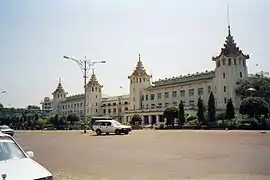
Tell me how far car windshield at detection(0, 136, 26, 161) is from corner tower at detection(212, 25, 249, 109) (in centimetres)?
8718

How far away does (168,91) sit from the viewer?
115 meters

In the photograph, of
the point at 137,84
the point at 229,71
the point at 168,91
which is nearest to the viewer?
the point at 229,71

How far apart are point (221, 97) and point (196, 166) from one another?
276 ft

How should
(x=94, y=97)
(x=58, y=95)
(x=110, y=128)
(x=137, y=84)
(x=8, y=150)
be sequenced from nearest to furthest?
(x=8, y=150) → (x=110, y=128) → (x=137, y=84) → (x=94, y=97) → (x=58, y=95)

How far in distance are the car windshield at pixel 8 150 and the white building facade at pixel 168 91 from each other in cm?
8382

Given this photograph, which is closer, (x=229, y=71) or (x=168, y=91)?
(x=229, y=71)

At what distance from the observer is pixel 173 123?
75.1m

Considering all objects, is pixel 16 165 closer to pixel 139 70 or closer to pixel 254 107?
pixel 254 107

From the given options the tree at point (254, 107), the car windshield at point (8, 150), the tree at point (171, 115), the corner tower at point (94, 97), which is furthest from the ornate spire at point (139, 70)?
the car windshield at point (8, 150)

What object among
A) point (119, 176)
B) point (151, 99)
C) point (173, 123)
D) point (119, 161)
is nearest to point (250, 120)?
point (173, 123)

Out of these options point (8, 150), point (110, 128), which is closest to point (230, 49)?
point (110, 128)

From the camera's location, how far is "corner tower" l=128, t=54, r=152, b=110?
126250 mm

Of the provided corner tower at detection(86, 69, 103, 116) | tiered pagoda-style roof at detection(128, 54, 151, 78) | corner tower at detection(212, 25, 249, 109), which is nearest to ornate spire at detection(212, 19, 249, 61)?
corner tower at detection(212, 25, 249, 109)

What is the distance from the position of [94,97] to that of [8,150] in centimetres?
14244
